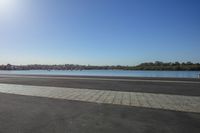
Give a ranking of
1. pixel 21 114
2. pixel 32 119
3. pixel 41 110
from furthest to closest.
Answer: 1. pixel 41 110
2. pixel 21 114
3. pixel 32 119

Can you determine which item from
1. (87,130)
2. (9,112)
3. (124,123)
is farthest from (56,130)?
(9,112)

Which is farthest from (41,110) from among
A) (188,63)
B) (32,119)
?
(188,63)

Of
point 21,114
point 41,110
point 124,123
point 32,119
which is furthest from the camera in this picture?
point 41,110

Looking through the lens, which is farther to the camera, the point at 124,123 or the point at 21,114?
the point at 21,114

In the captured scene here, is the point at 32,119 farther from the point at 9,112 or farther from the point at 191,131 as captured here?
the point at 191,131

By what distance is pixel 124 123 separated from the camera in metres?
4.11

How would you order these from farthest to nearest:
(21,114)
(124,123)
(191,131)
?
(21,114)
(124,123)
(191,131)

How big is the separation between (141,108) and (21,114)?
3.67m

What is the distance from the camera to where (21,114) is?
197 inches

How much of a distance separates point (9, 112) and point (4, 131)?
69.2 inches

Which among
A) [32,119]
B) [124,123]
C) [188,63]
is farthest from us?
[188,63]

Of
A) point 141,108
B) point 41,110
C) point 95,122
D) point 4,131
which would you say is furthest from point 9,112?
point 141,108

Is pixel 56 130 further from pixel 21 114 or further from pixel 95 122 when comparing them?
pixel 21 114

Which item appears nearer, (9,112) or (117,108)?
(9,112)
